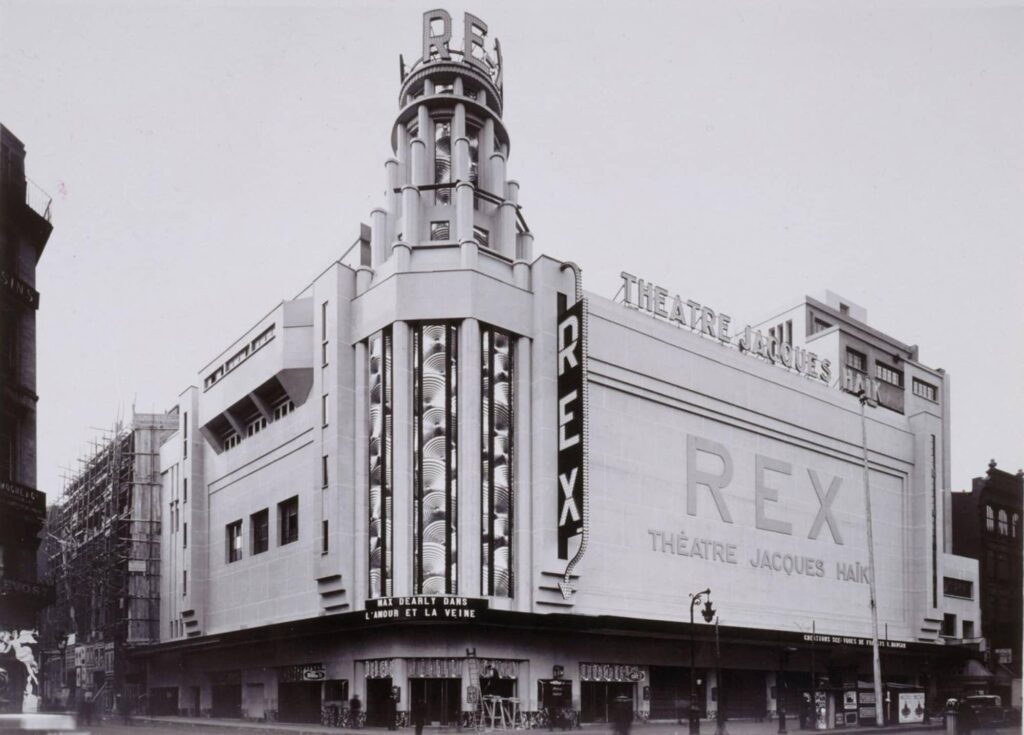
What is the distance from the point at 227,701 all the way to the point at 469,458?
25901mm

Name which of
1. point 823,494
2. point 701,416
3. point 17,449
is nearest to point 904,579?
point 823,494

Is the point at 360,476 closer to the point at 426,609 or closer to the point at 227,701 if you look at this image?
the point at 426,609

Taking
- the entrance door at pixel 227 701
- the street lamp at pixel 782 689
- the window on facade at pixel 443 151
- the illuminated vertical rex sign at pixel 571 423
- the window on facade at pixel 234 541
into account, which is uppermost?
the window on facade at pixel 443 151

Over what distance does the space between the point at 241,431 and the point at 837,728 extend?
1425 inches

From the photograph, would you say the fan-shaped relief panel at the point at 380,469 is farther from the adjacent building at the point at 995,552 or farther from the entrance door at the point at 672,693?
the adjacent building at the point at 995,552

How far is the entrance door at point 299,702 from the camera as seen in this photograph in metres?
50.8

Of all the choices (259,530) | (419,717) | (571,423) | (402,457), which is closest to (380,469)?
(402,457)

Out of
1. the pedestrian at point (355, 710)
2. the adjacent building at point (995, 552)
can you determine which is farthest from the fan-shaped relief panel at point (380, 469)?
the adjacent building at point (995, 552)

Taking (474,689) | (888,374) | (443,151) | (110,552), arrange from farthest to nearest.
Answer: (888,374) < (110,552) < (443,151) < (474,689)

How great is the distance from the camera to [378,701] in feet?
152

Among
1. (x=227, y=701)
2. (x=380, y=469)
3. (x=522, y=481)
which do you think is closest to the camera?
(x=380, y=469)

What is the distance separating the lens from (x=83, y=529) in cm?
8344

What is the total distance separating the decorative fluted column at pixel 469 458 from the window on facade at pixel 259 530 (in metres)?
16.4

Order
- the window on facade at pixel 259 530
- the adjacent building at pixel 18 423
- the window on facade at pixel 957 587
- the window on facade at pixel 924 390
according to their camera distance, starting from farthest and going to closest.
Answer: the window on facade at pixel 924 390, the window on facade at pixel 957 587, the window on facade at pixel 259 530, the adjacent building at pixel 18 423
